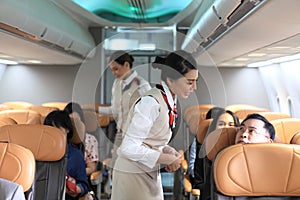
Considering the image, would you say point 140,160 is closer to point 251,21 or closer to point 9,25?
point 251,21

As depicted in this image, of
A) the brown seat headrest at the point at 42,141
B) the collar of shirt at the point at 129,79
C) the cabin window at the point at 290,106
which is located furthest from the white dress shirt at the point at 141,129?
the cabin window at the point at 290,106

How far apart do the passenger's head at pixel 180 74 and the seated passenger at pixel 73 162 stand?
146 cm

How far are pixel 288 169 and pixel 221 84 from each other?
21.7 feet

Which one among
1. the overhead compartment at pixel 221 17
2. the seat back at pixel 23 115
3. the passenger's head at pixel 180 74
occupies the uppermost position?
the overhead compartment at pixel 221 17

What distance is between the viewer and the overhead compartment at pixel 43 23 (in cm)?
384

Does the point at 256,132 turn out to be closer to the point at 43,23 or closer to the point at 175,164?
the point at 175,164

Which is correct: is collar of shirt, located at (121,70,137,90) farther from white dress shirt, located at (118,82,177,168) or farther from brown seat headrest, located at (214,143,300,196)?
brown seat headrest, located at (214,143,300,196)

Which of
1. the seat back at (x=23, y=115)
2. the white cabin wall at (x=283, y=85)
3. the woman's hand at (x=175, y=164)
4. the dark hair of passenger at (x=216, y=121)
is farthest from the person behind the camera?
the white cabin wall at (x=283, y=85)

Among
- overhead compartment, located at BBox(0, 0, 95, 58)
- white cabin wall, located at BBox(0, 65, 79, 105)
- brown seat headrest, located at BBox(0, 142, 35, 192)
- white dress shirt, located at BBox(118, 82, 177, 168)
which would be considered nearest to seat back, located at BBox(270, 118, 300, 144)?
white dress shirt, located at BBox(118, 82, 177, 168)

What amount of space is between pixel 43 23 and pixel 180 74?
9.45 feet

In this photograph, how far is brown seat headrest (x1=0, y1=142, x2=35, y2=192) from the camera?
226 cm

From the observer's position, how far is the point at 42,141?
9.92ft

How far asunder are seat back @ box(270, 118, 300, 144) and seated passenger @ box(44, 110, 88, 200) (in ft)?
5.81

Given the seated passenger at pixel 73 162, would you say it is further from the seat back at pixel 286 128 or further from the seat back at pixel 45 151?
the seat back at pixel 286 128
